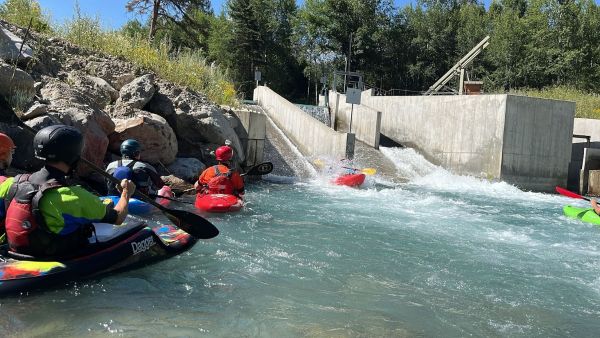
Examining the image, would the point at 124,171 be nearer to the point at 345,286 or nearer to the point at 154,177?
the point at 154,177

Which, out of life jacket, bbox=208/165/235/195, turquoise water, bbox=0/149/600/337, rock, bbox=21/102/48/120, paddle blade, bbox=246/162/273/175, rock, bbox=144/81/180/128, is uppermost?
rock, bbox=144/81/180/128

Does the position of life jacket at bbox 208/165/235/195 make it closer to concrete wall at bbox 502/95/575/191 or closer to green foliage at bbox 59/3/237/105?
green foliage at bbox 59/3/237/105

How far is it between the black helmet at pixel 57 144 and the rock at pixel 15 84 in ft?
15.9

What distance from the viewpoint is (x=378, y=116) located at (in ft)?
52.6

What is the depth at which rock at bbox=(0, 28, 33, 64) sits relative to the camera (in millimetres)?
8289

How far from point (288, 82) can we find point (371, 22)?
896 centimetres

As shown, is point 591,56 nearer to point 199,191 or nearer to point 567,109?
point 567,109

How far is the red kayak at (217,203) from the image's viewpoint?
6605 mm

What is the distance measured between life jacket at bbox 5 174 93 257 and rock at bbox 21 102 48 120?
163 inches

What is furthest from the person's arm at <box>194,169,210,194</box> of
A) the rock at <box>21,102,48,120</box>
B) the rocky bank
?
the rock at <box>21,102,48,120</box>

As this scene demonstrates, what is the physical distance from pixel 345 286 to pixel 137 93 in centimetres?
719

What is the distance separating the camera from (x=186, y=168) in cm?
932

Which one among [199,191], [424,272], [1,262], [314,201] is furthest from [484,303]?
[314,201]

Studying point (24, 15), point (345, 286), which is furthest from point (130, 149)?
point (24, 15)
